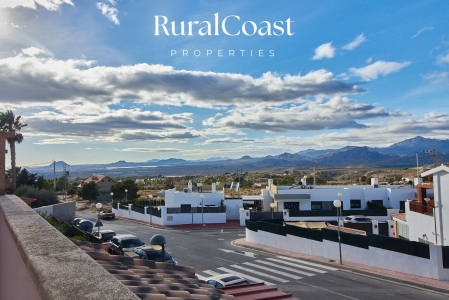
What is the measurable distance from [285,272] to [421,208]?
1192 cm

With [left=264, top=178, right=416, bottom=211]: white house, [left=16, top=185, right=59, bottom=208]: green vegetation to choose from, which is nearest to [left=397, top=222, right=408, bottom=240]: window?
[left=264, top=178, right=416, bottom=211]: white house

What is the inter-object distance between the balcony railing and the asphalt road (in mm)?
8757

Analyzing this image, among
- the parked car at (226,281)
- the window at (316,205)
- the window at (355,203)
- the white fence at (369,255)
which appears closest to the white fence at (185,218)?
the window at (316,205)

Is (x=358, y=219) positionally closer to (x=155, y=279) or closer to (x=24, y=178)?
(x=155, y=279)

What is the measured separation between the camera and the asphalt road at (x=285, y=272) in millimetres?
16094

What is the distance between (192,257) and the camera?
2403cm

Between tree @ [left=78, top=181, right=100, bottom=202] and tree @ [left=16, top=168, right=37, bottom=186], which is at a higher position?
tree @ [left=16, top=168, right=37, bottom=186]

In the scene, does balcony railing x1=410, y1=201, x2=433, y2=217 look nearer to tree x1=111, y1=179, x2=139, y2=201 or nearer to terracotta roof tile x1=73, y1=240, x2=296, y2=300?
terracotta roof tile x1=73, y1=240, x2=296, y2=300

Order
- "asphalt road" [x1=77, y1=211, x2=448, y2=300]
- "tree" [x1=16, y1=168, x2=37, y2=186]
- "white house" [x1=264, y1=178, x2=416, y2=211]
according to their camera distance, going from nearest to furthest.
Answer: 1. "asphalt road" [x1=77, y1=211, x2=448, y2=300]
2. "white house" [x1=264, y1=178, x2=416, y2=211]
3. "tree" [x1=16, y1=168, x2=37, y2=186]

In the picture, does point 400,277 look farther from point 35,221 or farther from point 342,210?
point 342,210

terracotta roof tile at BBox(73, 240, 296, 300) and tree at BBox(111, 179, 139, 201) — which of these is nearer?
terracotta roof tile at BBox(73, 240, 296, 300)

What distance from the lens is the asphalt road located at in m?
16.1

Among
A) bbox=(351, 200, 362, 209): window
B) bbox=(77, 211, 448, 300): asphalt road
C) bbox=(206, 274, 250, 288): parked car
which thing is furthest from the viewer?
bbox=(351, 200, 362, 209): window

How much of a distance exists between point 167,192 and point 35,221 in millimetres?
41137
